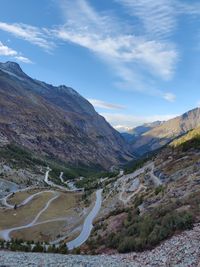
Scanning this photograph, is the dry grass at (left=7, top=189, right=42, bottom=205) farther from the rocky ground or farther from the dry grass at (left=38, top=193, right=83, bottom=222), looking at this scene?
the rocky ground

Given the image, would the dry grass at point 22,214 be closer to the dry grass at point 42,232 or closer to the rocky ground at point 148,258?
the dry grass at point 42,232

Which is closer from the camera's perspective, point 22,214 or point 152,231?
point 152,231

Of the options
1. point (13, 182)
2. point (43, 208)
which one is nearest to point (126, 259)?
point (43, 208)

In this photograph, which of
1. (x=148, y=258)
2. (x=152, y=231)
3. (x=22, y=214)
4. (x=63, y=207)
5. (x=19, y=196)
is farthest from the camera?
(x=19, y=196)

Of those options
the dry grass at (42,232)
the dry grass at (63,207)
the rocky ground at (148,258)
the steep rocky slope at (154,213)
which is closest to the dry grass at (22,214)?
the dry grass at (63,207)

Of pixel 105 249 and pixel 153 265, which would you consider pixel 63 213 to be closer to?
pixel 105 249

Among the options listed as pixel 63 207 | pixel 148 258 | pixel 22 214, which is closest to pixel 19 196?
pixel 63 207

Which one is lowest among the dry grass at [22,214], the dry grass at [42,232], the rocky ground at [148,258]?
the dry grass at [42,232]

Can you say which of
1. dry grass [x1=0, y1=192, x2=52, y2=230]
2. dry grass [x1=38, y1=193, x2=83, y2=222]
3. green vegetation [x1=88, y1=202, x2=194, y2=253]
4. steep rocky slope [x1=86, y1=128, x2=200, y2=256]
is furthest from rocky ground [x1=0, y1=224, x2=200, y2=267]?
dry grass [x1=38, y1=193, x2=83, y2=222]

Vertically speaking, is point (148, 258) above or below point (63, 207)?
above

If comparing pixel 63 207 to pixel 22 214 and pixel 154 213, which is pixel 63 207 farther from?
pixel 154 213
